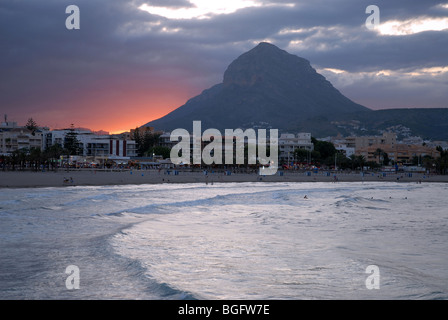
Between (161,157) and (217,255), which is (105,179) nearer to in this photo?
(217,255)

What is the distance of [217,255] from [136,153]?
348 ft

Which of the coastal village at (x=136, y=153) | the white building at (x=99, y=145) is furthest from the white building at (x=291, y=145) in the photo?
the white building at (x=99, y=145)

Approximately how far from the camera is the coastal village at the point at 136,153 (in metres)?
86.7

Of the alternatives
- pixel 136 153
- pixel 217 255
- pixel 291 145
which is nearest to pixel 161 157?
pixel 136 153

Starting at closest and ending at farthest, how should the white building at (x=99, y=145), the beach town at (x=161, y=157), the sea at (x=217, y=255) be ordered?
the sea at (x=217, y=255) < the beach town at (x=161, y=157) < the white building at (x=99, y=145)

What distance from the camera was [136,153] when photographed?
116 m

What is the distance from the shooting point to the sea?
29.7 feet

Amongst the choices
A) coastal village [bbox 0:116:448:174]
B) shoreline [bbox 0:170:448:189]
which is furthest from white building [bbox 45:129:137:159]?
shoreline [bbox 0:170:448:189]

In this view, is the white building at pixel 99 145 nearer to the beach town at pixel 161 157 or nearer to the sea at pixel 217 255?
the beach town at pixel 161 157

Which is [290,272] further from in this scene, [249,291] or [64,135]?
[64,135]

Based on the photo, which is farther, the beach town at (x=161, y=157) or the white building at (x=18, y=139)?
the white building at (x=18, y=139)

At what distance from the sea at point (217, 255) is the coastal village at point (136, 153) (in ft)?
201

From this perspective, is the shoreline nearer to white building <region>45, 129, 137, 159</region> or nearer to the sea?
the sea

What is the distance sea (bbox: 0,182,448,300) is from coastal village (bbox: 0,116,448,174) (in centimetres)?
6133
